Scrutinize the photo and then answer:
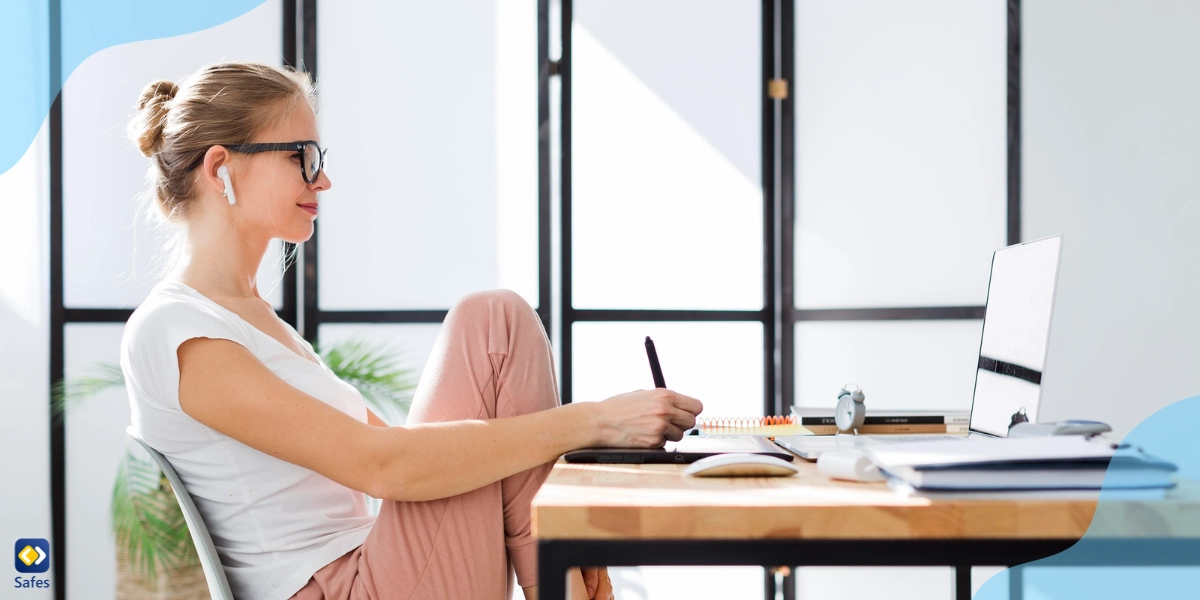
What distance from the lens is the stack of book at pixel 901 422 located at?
1.50 meters

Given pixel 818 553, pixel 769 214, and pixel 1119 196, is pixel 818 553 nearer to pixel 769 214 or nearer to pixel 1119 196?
pixel 1119 196

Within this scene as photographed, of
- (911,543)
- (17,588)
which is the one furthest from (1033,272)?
(17,588)

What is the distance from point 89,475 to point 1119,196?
9.95 feet

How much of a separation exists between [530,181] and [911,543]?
2.22 metres

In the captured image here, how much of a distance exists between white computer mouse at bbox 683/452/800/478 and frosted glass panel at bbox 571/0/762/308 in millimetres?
1910

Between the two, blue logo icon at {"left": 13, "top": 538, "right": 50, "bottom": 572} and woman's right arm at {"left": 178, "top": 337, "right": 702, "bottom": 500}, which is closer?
woman's right arm at {"left": 178, "top": 337, "right": 702, "bottom": 500}

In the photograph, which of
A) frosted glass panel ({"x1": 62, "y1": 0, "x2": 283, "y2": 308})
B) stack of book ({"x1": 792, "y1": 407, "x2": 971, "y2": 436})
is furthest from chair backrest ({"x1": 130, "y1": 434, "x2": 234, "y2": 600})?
frosted glass panel ({"x1": 62, "y1": 0, "x2": 283, "y2": 308})

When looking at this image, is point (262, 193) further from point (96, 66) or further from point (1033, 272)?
point (96, 66)

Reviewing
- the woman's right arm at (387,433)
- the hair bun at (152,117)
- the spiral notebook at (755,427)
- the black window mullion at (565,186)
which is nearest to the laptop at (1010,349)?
the spiral notebook at (755,427)

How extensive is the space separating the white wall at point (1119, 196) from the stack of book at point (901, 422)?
1.56 feet

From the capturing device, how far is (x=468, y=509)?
3.60ft

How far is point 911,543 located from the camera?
642 mm

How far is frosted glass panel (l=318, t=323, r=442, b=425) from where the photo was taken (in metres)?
2.66

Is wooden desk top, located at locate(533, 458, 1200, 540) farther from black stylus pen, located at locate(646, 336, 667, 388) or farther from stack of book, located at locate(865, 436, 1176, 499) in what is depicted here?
black stylus pen, located at locate(646, 336, 667, 388)
